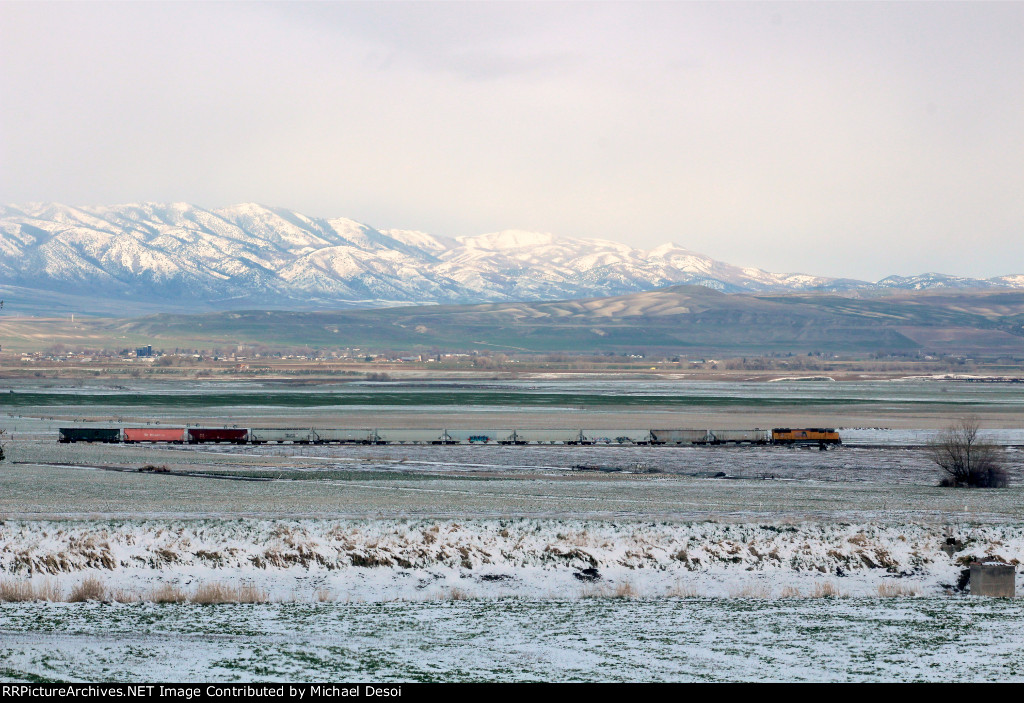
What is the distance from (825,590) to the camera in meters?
30.0

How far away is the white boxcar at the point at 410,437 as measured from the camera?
87.6 meters

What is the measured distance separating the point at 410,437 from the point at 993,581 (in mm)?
67141

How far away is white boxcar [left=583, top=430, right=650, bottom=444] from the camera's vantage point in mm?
88625

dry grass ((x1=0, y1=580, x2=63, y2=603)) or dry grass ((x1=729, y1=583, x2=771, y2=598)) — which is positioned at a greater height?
dry grass ((x1=729, y1=583, x2=771, y2=598))

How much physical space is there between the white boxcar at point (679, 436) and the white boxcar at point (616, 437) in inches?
37.8

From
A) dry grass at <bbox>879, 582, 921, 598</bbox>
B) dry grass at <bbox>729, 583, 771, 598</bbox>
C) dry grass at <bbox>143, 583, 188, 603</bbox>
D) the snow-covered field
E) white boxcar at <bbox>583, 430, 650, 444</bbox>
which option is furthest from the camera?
white boxcar at <bbox>583, 430, 650, 444</bbox>

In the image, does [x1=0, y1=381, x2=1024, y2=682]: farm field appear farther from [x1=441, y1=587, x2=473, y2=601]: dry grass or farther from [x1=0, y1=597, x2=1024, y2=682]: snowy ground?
[x1=441, y1=587, x2=473, y2=601]: dry grass

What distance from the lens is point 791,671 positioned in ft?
65.9

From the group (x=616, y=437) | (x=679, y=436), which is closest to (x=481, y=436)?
(x=616, y=437)

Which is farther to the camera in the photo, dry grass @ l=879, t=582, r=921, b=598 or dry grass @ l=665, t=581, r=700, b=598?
dry grass @ l=879, t=582, r=921, b=598

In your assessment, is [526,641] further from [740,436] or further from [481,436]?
[740,436]

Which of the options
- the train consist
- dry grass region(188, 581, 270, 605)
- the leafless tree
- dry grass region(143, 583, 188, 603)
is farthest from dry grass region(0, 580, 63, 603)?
the train consist

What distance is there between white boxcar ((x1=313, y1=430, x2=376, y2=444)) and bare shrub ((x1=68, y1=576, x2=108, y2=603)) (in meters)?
57.2
